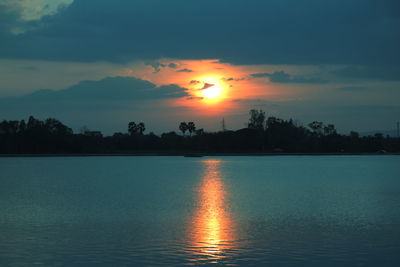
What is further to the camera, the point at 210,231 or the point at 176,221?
the point at 176,221

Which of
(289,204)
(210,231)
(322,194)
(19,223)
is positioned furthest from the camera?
(322,194)

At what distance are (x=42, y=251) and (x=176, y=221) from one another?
9679mm

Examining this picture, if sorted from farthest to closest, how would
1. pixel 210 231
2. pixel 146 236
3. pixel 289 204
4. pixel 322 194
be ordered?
1. pixel 322 194
2. pixel 289 204
3. pixel 210 231
4. pixel 146 236

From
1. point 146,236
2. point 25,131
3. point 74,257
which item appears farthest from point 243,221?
point 25,131

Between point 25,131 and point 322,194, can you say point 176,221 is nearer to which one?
point 322,194

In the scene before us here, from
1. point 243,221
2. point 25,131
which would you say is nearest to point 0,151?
point 25,131

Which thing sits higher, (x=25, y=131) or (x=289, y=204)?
(x=25, y=131)

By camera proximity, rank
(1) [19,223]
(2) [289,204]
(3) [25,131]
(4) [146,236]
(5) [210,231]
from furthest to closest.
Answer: (3) [25,131] < (2) [289,204] < (1) [19,223] < (5) [210,231] < (4) [146,236]

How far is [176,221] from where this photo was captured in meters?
27.0

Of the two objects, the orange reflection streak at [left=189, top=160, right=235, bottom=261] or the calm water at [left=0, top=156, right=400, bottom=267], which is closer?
the calm water at [left=0, top=156, right=400, bottom=267]

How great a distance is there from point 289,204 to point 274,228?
39.6 ft

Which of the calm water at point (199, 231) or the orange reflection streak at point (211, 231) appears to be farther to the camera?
the orange reflection streak at point (211, 231)

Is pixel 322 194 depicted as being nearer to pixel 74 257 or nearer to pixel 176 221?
pixel 176 221

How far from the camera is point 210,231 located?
23500 mm
